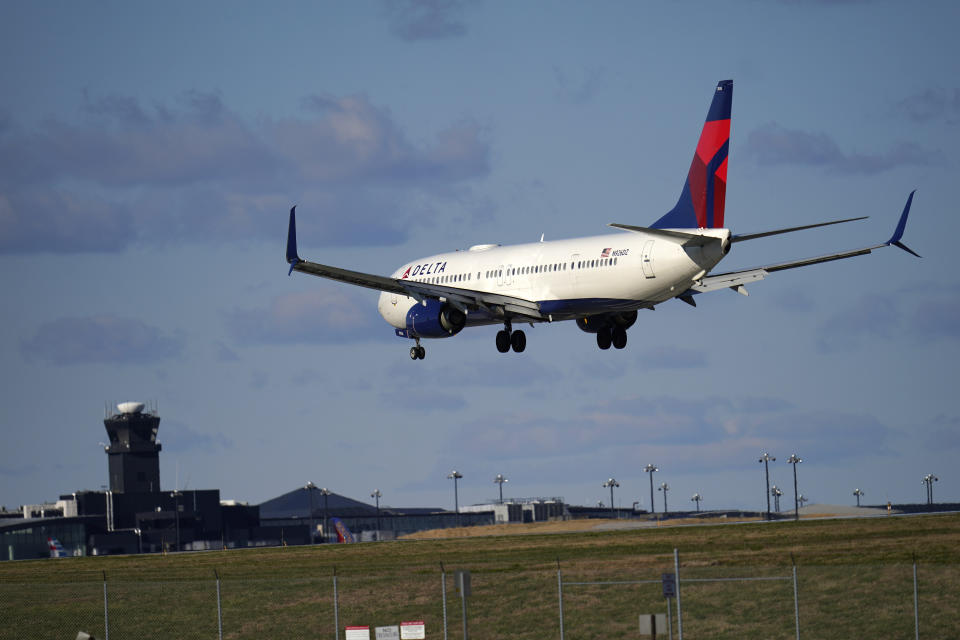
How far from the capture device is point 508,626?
137 feet

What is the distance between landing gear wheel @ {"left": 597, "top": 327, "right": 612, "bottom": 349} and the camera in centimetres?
6178

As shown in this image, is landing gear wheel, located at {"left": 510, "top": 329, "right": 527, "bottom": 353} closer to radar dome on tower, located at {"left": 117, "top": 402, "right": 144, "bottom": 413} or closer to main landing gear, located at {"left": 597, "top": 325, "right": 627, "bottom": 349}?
main landing gear, located at {"left": 597, "top": 325, "right": 627, "bottom": 349}

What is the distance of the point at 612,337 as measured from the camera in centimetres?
6181

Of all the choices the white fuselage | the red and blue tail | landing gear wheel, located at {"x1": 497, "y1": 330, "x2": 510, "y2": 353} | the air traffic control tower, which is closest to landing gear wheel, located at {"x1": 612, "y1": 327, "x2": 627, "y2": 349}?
the white fuselage

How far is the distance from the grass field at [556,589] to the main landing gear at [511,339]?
30.5 feet

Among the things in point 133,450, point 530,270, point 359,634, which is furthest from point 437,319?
point 133,450

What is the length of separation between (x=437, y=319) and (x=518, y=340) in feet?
12.5

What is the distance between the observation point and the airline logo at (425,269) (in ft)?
219

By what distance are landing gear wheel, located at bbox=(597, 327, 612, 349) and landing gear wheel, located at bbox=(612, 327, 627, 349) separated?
10.4 inches

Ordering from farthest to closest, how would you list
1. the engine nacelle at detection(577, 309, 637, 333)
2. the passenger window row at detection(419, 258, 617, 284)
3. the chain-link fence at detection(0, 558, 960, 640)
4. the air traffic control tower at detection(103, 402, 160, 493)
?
the air traffic control tower at detection(103, 402, 160, 493)
the engine nacelle at detection(577, 309, 637, 333)
the passenger window row at detection(419, 258, 617, 284)
the chain-link fence at detection(0, 558, 960, 640)

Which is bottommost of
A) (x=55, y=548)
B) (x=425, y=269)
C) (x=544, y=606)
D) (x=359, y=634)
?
(x=55, y=548)

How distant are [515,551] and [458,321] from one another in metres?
12.3

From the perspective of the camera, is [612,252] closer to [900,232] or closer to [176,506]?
[900,232]

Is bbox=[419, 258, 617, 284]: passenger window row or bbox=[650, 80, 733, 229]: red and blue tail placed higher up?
bbox=[650, 80, 733, 229]: red and blue tail
